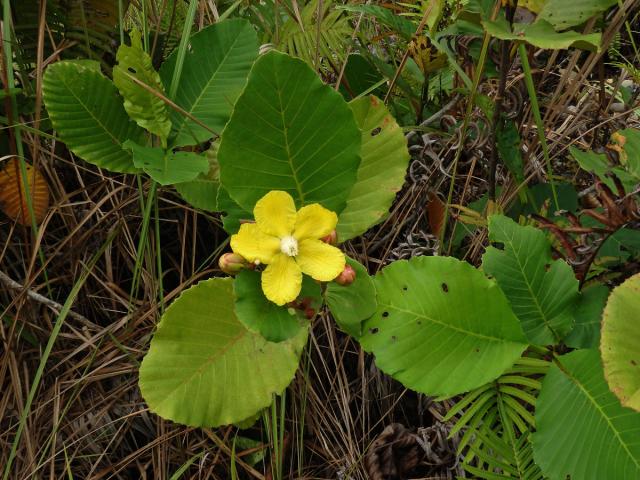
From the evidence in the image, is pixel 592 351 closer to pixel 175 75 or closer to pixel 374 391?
pixel 374 391

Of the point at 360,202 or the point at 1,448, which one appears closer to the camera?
the point at 360,202

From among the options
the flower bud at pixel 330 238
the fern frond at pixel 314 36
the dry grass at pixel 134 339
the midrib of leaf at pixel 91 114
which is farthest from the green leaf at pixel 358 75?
the flower bud at pixel 330 238

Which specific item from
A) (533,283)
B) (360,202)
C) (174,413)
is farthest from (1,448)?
(533,283)

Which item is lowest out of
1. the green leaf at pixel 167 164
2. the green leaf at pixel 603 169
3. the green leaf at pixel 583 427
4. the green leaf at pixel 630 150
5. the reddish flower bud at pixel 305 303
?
the green leaf at pixel 583 427

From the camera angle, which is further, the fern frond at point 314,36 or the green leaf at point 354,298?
the fern frond at point 314,36

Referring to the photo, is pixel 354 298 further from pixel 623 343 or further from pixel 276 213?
pixel 623 343

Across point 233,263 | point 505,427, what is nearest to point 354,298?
point 233,263

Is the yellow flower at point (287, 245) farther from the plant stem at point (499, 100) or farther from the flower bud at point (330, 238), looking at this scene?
the plant stem at point (499, 100)
